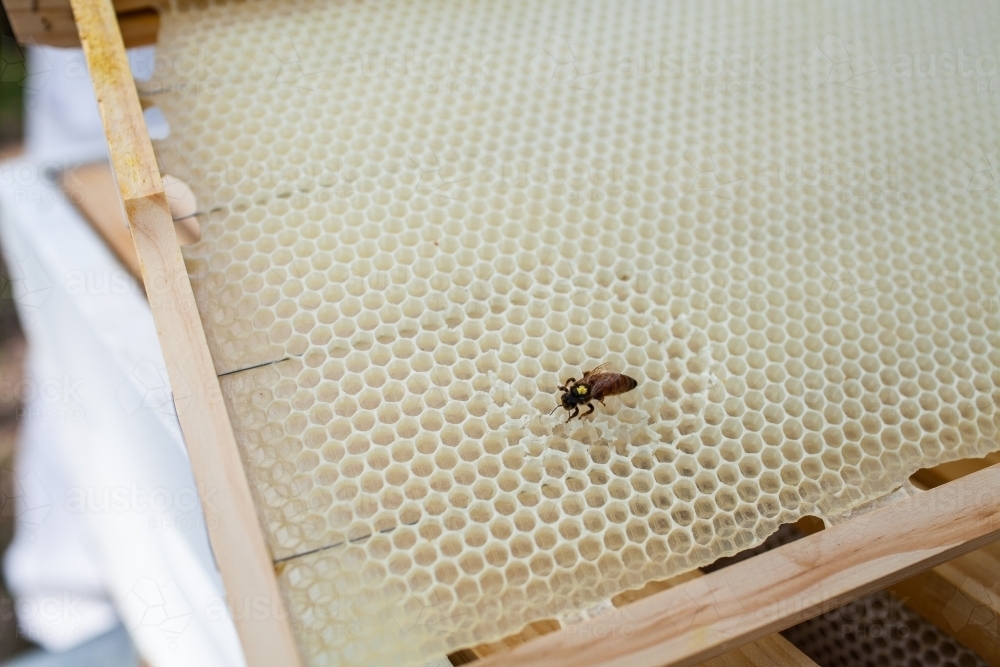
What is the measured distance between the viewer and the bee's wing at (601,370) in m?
Answer: 1.37

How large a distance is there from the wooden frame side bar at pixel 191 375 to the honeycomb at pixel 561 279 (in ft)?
0.32

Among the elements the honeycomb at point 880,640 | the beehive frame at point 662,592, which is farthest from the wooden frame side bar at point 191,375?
the honeycomb at point 880,640

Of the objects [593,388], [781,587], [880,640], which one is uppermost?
[593,388]

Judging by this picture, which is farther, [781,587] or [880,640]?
[880,640]

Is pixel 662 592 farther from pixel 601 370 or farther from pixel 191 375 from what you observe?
pixel 191 375

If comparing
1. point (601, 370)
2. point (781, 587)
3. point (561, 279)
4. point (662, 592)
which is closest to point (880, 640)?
point (781, 587)

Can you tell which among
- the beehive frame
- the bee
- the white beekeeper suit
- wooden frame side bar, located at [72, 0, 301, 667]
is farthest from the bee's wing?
the white beekeeper suit

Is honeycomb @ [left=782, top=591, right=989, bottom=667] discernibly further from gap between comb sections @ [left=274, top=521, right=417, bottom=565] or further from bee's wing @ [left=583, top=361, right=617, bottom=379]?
gap between comb sections @ [left=274, top=521, right=417, bottom=565]

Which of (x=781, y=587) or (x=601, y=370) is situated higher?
(x=601, y=370)

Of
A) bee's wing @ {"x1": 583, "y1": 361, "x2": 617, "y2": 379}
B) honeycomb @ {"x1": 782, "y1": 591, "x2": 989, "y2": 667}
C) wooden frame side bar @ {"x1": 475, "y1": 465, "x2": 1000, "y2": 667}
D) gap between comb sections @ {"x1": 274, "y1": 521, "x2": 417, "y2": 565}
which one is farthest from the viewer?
honeycomb @ {"x1": 782, "y1": 591, "x2": 989, "y2": 667}

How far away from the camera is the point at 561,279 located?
1.52 m

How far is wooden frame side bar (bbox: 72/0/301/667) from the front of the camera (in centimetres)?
112

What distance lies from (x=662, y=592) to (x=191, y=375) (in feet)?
2.74

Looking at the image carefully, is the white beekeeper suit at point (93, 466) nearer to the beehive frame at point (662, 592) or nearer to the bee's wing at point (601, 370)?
the beehive frame at point (662, 592)
